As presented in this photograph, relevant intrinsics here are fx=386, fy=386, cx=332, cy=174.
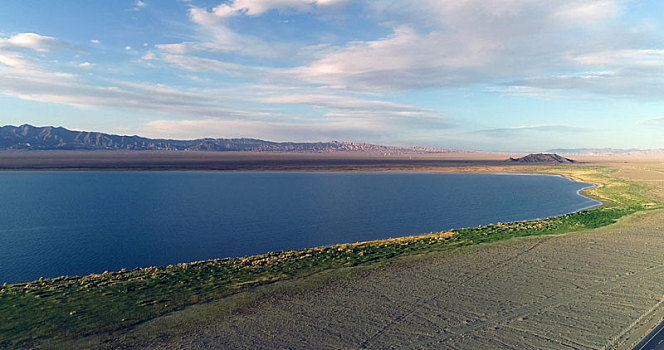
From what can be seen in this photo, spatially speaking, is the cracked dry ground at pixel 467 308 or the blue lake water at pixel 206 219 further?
the blue lake water at pixel 206 219

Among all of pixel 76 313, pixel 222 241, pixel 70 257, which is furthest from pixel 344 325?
pixel 70 257

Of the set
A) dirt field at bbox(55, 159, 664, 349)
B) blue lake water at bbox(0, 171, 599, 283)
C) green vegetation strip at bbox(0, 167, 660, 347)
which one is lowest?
blue lake water at bbox(0, 171, 599, 283)

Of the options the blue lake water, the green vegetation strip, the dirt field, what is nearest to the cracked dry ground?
the dirt field

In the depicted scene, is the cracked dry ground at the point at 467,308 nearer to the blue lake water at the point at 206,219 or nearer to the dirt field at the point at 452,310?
the dirt field at the point at 452,310

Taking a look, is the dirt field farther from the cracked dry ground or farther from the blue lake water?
the blue lake water

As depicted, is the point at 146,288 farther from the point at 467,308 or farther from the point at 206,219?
the point at 206,219

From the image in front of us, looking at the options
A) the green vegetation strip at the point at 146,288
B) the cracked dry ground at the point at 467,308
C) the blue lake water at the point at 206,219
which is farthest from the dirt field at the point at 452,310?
the blue lake water at the point at 206,219
